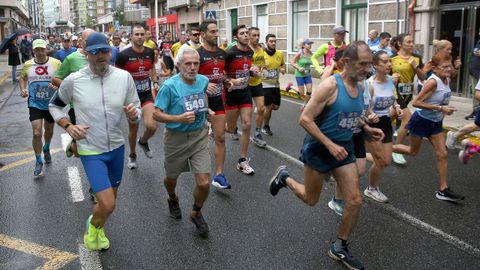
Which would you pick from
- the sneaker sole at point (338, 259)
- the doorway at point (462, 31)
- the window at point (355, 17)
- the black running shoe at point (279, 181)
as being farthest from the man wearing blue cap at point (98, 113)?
the window at point (355, 17)

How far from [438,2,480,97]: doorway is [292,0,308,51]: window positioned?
26.1ft

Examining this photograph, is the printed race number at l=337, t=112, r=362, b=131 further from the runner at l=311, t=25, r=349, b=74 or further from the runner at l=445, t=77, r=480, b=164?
the runner at l=311, t=25, r=349, b=74

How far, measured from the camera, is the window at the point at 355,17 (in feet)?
56.9

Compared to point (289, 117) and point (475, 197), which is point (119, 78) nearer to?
point (475, 197)

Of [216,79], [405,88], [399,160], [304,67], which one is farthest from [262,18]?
[216,79]

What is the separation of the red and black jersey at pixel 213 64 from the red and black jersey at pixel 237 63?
385 millimetres

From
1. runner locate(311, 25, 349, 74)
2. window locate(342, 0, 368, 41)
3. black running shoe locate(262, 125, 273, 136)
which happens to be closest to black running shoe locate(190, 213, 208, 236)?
black running shoe locate(262, 125, 273, 136)

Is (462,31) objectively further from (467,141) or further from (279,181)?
(279,181)

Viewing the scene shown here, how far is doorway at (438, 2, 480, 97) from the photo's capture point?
12.6 m

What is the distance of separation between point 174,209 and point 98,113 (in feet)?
4.85

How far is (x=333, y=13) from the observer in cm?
1866

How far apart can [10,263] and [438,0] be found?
42.4 ft

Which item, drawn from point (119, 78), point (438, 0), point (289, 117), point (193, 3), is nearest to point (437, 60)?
Result: point (119, 78)

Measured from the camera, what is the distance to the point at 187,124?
181 inches
